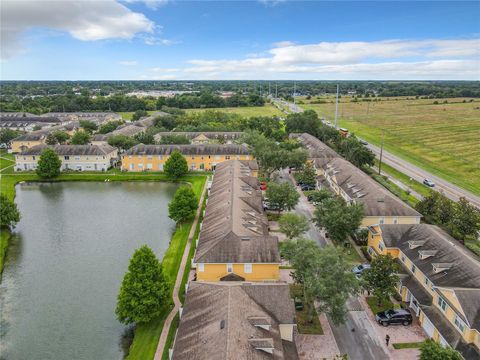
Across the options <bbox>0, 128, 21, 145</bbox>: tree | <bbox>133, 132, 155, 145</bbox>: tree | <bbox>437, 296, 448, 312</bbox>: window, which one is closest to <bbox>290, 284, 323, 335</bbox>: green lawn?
<bbox>437, 296, 448, 312</bbox>: window

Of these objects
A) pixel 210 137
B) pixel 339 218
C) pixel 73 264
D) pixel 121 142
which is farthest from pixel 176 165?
pixel 339 218

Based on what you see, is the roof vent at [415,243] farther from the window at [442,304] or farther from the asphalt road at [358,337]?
the asphalt road at [358,337]

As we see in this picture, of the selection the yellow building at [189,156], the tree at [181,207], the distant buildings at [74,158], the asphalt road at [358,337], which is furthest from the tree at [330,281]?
the distant buildings at [74,158]

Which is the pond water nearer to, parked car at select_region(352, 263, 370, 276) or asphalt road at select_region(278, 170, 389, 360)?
asphalt road at select_region(278, 170, 389, 360)

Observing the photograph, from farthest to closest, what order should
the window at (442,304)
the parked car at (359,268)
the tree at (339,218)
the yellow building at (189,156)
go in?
the yellow building at (189,156)
the tree at (339,218)
the parked car at (359,268)
the window at (442,304)

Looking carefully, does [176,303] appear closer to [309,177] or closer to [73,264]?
[73,264]

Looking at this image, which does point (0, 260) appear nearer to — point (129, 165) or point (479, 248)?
point (129, 165)

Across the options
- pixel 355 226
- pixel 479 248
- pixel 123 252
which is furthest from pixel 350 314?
pixel 123 252
